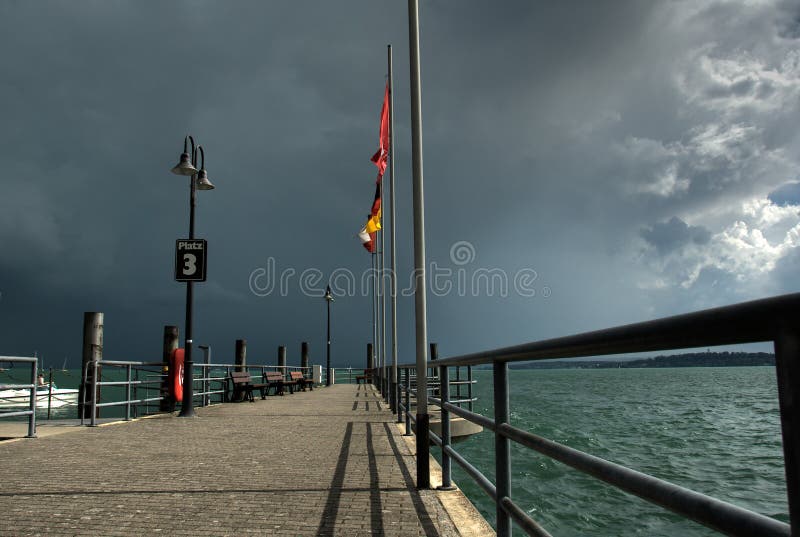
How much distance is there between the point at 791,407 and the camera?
3.28 feet

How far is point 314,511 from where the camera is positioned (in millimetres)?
4070

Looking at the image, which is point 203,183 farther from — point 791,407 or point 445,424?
point 791,407

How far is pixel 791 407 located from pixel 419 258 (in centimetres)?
478

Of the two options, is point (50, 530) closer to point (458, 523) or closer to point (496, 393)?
point (458, 523)

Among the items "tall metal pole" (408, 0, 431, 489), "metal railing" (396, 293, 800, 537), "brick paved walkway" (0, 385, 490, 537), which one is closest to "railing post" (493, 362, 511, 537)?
"metal railing" (396, 293, 800, 537)

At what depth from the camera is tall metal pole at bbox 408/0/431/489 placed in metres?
4.95

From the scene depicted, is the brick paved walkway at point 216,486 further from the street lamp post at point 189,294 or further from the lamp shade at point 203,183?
the lamp shade at point 203,183

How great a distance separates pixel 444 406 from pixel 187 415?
854cm

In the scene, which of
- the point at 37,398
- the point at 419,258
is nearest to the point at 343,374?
the point at 37,398

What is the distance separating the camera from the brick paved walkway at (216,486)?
3.77 metres

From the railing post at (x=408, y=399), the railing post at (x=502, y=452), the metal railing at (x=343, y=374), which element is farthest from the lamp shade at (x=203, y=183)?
the metal railing at (x=343, y=374)

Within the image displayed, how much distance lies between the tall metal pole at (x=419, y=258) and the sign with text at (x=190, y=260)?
24.8 feet

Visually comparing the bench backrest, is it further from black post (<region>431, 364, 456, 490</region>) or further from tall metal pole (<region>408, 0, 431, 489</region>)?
black post (<region>431, 364, 456, 490</region>)

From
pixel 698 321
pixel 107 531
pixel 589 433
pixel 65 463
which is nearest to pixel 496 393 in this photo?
pixel 698 321
